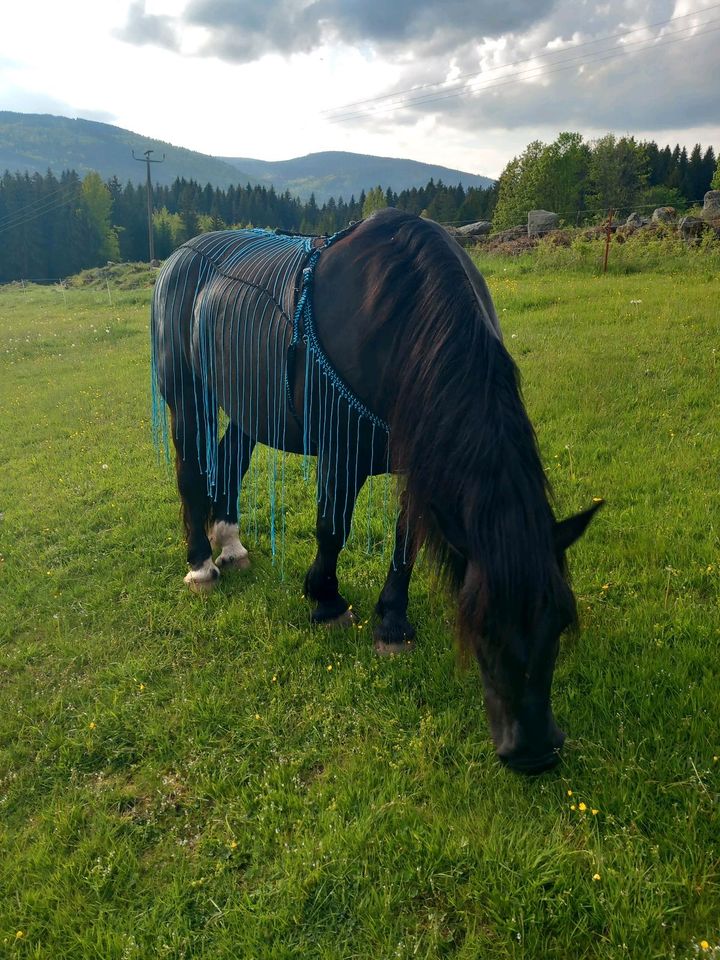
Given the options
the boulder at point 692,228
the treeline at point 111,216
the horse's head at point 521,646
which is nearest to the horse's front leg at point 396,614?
the horse's head at point 521,646

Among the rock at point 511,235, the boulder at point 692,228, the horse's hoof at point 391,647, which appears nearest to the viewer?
the horse's hoof at point 391,647

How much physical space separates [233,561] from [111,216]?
76.6 m

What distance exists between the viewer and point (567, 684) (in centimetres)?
284

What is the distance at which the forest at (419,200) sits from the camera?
56.1 metres

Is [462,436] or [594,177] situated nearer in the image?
[462,436]

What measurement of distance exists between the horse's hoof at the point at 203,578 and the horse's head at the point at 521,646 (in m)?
2.38

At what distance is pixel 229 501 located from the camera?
4.35m

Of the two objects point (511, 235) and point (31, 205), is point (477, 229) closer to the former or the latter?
point (511, 235)

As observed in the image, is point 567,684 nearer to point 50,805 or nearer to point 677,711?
point 677,711

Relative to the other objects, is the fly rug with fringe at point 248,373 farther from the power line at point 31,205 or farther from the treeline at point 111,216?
the power line at point 31,205

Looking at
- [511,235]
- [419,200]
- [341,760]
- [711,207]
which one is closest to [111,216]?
[419,200]

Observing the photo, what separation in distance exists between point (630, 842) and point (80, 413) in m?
8.85

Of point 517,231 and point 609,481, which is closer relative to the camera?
point 609,481

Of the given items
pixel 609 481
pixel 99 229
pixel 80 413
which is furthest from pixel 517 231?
pixel 99 229
